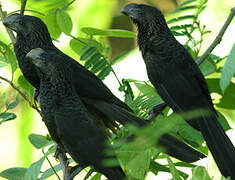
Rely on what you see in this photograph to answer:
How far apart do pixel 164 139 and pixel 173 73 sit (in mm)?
665

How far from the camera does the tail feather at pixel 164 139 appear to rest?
1115 mm

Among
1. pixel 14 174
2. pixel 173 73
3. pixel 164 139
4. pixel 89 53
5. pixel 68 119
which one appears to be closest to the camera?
pixel 164 139

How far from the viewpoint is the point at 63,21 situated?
160 cm

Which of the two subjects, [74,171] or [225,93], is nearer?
[74,171]

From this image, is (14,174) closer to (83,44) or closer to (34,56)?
(34,56)

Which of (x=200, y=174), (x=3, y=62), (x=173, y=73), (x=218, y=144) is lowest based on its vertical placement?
(x=218, y=144)

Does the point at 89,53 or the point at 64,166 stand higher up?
the point at 89,53

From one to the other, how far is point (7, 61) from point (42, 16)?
0.47 metres

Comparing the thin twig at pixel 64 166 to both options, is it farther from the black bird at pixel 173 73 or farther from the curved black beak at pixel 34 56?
the black bird at pixel 173 73

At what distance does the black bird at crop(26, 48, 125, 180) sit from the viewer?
1.17m

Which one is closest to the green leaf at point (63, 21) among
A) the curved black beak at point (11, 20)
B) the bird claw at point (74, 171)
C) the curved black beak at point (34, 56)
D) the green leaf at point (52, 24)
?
the green leaf at point (52, 24)

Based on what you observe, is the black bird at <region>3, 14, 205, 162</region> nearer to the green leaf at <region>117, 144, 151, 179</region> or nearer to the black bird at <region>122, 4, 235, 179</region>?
the black bird at <region>122, 4, 235, 179</region>

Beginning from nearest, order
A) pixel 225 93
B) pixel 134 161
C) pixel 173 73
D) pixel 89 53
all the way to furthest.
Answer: pixel 134 161 < pixel 89 53 < pixel 225 93 < pixel 173 73

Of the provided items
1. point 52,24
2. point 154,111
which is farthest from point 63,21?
point 154,111
